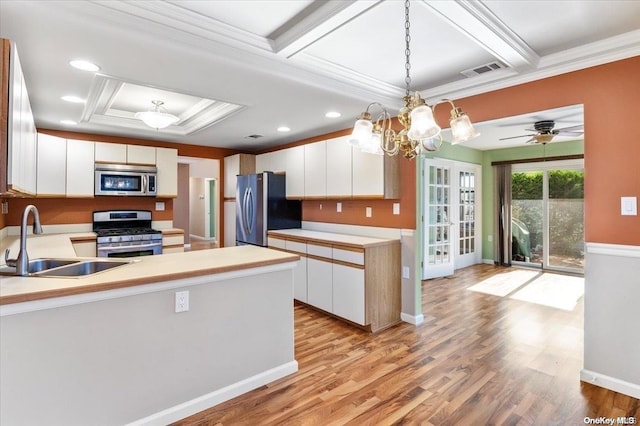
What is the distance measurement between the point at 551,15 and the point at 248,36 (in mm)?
1892

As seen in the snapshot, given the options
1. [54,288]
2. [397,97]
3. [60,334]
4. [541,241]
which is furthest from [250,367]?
[541,241]

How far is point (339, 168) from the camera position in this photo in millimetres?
4082

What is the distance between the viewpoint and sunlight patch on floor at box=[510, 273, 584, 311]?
4207 mm

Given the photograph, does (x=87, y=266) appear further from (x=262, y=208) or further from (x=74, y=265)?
(x=262, y=208)

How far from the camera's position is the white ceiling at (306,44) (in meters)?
1.85

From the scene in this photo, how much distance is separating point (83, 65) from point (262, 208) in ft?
9.01

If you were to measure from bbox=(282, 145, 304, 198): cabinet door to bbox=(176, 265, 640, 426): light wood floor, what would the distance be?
1.86m

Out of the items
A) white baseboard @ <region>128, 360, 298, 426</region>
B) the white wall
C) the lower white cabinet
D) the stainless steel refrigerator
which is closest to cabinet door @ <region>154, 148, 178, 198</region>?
the stainless steel refrigerator

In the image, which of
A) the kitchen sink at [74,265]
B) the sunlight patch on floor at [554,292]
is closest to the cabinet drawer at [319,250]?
the kitchen sink at [74,265]

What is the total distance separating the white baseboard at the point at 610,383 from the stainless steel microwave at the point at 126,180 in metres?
5.12

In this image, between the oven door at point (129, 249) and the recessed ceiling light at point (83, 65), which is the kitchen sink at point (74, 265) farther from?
the oven door at point (129, 249)

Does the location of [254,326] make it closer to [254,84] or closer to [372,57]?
[254,84]

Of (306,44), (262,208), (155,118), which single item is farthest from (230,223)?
(306,44)

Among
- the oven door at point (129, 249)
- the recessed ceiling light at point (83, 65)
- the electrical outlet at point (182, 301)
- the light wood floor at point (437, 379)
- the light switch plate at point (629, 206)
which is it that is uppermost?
the recessed ceiling light at point (83, 65)
